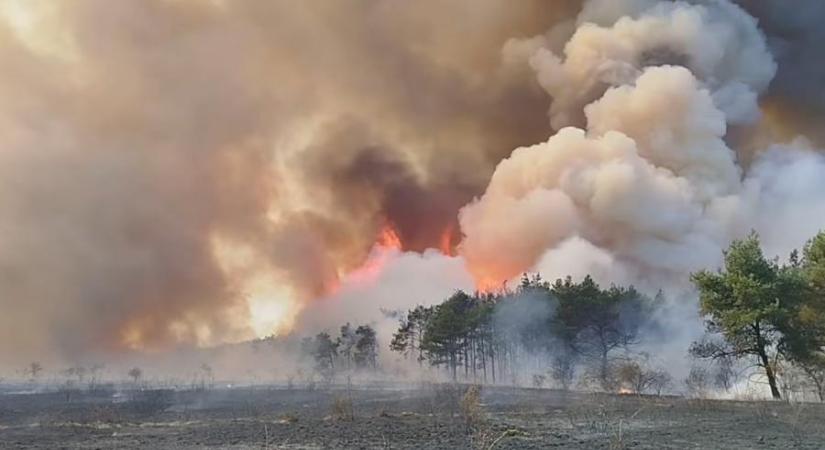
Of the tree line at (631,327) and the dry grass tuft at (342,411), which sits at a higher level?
the tree line at (631,327)

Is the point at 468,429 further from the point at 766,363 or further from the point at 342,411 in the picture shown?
the point at 766,363

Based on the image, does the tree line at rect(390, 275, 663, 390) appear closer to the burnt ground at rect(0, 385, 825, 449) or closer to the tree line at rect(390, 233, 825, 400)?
the tree line at rect(390, 233, 825, 400)

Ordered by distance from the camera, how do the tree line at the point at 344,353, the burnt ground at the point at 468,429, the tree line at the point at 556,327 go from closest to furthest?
the burnt ground at the point at 468,429
the tree line at the point at 556,327
the tree line at the point at 344,353

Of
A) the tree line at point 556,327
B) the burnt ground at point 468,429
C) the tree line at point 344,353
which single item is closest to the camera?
the burnt ground at point 468,429

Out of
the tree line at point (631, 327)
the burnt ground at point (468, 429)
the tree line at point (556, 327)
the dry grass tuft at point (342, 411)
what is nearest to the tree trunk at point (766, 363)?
the tree line at point (631, 327)

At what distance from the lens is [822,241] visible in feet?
123

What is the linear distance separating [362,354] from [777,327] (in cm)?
9586

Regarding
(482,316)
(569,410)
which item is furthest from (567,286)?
(569,410)

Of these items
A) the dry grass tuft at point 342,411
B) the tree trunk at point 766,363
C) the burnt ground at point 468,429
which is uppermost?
the tree trunk at point 766,363

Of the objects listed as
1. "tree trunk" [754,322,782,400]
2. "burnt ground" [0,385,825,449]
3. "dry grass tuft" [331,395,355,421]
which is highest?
"tree trunk" [754,322,782,400]

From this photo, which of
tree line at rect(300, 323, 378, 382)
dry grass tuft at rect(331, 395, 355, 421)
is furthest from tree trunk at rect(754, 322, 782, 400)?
tree line at rect(300, 323, 378, 382)

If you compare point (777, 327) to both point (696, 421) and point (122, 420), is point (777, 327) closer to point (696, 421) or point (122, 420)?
point (696, 421)

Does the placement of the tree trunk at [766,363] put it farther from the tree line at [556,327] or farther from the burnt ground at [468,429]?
the tree line at [556,327]

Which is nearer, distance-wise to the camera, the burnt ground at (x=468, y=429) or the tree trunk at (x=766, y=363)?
the burnt ground at (x=468, y=429)
